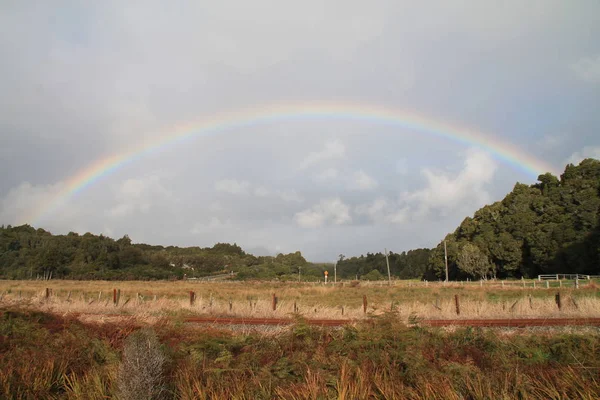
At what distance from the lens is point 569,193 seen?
77.9m

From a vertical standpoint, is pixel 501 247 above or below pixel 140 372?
above

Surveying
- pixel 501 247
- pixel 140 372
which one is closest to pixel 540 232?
pixel 501 247

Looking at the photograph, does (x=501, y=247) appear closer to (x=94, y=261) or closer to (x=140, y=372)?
(x=140, y=372)

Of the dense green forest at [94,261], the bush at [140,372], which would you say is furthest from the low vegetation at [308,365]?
the dense green forest at [94,261]

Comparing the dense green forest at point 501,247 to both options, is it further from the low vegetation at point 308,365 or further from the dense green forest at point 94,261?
the low vegetation at point 308,365

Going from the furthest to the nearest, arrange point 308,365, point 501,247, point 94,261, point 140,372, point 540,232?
point 94,261 → point 501,247 → point 540,232 → point 308,365 → point 140,372

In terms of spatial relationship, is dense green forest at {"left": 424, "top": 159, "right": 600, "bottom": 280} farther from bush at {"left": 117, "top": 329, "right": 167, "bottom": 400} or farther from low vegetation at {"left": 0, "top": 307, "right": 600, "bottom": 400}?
bush at {"left": 117, "top": 329, "right": 167, "bottom": 400}

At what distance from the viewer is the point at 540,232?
74438mm

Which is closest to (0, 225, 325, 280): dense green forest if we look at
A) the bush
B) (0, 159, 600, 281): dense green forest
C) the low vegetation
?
(0, 159, 600, 281): dense green forest

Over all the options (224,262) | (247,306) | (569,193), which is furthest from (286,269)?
(247,306)

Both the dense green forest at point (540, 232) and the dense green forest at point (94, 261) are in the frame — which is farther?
the dense green forest at point (94, 261)

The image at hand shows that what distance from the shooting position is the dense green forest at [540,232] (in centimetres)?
6719

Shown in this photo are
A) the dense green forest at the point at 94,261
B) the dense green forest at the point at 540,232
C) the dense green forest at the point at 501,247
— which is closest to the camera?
the dense green forest at the point at 540,232

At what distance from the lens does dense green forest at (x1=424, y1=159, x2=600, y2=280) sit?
67188 mm
